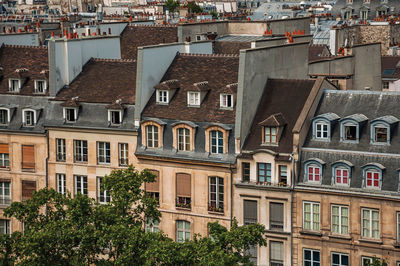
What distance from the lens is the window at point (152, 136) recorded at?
65188mm

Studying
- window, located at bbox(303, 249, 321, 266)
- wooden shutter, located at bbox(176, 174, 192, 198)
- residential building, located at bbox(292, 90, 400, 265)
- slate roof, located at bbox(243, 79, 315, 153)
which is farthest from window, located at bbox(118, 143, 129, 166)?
window, located at bbox(303, 249, 321, 266)

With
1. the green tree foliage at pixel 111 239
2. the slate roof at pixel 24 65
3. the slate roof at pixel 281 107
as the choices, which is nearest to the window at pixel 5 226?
the slate roof at pixel 24 65

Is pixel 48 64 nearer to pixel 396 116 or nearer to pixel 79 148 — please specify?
pixel 79 148

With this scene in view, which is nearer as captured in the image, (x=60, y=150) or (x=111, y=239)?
(x=111, y=239)

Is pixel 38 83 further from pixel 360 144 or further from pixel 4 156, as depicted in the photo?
pixel 360 144

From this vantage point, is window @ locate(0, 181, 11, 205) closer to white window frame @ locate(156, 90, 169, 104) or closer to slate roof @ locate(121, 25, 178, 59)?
white window frame @ locate(156, 90, 169, 104)

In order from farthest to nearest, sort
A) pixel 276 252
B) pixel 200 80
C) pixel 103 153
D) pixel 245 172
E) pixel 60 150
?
pixel 60 150 < pixel 103 153 < pixel 200 80 < pixel 245 172 < pixel 276 252

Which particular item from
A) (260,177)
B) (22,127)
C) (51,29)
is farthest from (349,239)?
(51,29)

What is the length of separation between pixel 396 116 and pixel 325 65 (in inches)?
722

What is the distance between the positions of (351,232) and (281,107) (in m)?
9.30

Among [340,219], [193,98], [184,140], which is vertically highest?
[193,98]

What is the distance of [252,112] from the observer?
6338 centimetres

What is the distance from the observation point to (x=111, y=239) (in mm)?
50781

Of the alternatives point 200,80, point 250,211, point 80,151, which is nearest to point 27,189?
point 80,151
